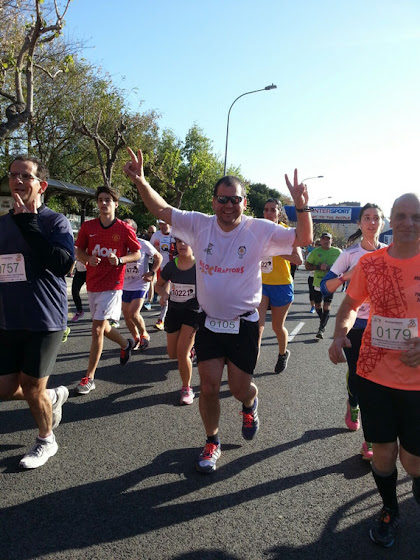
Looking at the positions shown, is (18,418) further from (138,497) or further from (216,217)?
(216,217)

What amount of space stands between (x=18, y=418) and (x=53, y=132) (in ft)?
77.7

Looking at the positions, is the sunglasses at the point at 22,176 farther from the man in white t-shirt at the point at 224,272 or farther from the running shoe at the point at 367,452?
the running shoe at the point at 367,452

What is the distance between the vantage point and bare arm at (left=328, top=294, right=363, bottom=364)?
8.64ft

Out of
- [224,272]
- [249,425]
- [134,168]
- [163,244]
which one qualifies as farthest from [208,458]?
[163,244]

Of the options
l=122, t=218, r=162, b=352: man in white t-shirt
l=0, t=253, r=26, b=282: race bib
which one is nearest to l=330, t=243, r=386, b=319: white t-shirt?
l=0, t=253, r=26, b=282: race bib

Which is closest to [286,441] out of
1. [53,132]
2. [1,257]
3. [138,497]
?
[138,497]

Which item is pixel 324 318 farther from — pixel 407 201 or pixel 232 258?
pixel 407 201

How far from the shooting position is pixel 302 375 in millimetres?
6020

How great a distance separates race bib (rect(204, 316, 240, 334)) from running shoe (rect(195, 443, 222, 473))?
2.88ft

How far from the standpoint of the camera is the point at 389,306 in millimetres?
2482

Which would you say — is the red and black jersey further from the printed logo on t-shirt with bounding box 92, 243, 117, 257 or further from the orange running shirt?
the orange running shirt

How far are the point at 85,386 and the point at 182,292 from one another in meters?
1.41

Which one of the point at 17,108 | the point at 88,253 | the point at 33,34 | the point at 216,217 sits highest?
the point at 33,34

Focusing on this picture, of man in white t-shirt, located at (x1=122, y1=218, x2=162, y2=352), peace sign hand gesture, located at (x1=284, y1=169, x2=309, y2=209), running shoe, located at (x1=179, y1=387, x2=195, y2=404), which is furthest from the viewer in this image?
man in white t-shirt, located at (x1=122, y1=218, x2=162, y2=352)
